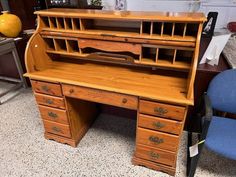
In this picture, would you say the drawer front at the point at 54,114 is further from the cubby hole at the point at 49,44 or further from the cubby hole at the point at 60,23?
the cubby hole at the point at 60,23

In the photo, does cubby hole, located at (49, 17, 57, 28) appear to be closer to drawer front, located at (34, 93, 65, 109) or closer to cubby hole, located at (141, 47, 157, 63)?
drawer front, located at (34, 93, 65, 109)

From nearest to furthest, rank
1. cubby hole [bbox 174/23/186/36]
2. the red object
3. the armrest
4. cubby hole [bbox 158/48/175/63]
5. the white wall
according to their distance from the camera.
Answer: the armrest
cubby hole [bbox 174/23/186/36]
cubby hole [bbox 158/48/175/63]
the red object
the white wall

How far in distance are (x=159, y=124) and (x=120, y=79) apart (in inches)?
17.2

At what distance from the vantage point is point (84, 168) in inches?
62.5

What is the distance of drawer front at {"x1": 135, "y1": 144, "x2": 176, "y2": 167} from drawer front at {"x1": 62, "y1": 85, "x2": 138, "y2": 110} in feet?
1.24

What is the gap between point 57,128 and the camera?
1.75 meters

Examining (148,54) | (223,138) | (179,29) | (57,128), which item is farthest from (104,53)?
(223,138)

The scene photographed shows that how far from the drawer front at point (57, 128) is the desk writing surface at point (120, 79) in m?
0.48

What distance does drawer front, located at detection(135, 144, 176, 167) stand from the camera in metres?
1.43

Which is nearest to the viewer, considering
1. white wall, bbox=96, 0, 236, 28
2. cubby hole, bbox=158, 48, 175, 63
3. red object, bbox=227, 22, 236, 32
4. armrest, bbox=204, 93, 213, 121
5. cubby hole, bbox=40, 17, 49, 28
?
armrest, bbox=204, 93, 213, 121

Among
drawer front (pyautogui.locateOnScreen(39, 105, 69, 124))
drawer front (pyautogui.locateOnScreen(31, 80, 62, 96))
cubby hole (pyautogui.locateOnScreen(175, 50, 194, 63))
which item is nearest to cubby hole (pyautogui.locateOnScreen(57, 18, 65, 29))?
drawer front (pyautogui.locateOnScreen(31, 80, 62, 96))

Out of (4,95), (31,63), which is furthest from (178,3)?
(4,95)

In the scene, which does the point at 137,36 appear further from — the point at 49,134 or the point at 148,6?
the point at 148,6

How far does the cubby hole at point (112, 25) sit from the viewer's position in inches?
57.7
